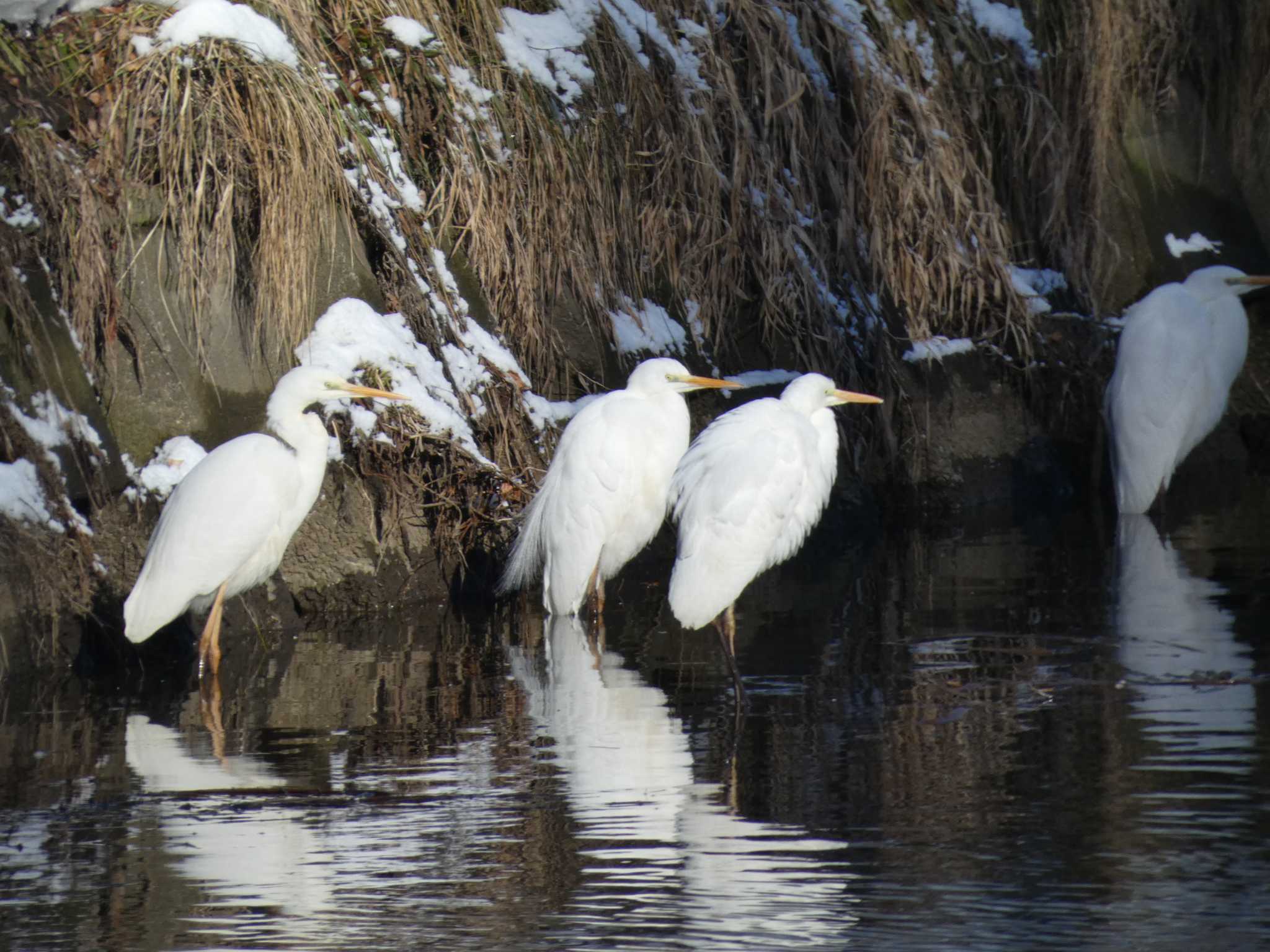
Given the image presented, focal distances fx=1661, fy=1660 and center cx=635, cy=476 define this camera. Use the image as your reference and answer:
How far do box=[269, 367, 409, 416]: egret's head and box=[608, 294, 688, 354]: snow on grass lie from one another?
7.19 feet

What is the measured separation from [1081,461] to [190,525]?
6379 mm

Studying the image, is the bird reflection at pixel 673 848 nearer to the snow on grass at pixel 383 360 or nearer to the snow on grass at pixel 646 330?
the snow on grass at pixel 383 360

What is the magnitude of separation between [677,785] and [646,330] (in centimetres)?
458

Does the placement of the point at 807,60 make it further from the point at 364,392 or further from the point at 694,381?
the point at 364,392

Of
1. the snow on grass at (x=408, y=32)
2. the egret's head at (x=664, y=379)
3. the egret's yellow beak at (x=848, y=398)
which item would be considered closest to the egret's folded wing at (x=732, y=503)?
the egret's yellow beak at (x=848, y=398)

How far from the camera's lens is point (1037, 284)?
10586mm

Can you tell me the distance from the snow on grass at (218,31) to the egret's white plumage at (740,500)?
2.55 m

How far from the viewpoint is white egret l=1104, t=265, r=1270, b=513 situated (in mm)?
9070

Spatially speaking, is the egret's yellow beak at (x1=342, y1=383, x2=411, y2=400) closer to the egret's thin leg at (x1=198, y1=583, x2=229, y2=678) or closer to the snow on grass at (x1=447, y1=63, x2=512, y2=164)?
the egret's thin leg at (x1=198, y1=583, x2=229, y2=678)

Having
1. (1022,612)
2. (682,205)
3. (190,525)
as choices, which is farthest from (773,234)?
(190,525)

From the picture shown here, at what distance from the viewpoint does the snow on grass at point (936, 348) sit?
31.5 feet

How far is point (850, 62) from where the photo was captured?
962 cm

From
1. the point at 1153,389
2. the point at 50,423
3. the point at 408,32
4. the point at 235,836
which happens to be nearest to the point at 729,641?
the point at 235,836

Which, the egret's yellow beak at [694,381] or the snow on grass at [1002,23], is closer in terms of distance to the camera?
the egret's yellow beak at [694,381]
